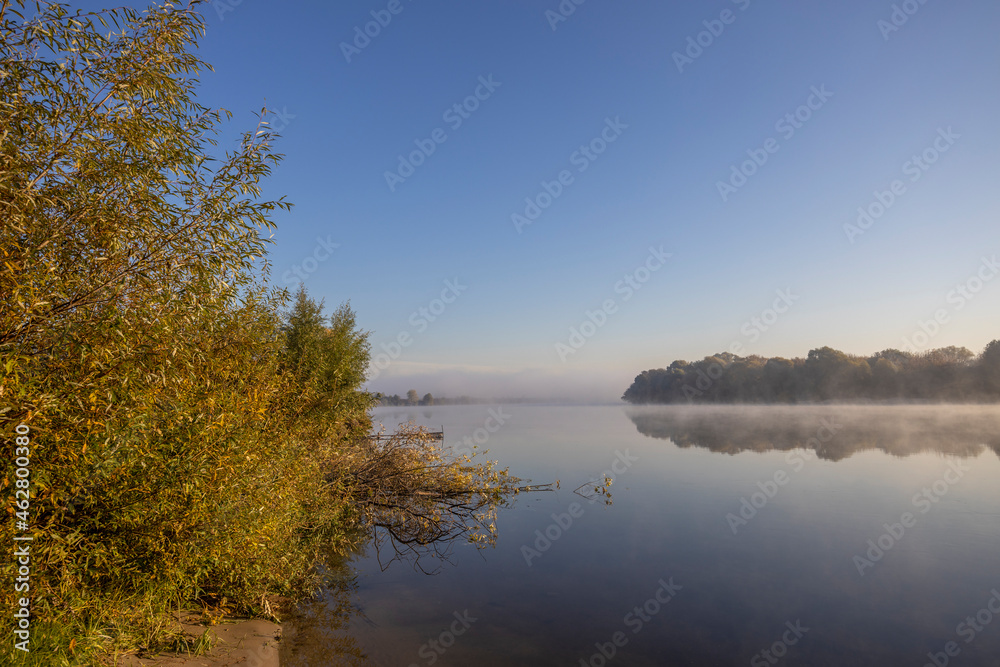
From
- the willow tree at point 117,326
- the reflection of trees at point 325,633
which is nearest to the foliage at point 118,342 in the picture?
the willow tree at point 117,326

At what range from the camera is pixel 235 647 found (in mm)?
6781

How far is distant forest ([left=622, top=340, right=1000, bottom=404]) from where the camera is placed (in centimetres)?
7669

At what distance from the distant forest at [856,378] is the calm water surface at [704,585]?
79.4 m

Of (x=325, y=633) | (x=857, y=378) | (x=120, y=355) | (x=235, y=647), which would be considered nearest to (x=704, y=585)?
(x=325, y=633)

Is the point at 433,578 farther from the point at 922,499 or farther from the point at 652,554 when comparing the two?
the point at 922,499

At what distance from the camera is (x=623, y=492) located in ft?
61.9

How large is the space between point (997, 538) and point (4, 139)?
1969 cm

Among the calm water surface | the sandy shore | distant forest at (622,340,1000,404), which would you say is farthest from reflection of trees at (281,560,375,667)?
distant forest at (622,340,1000,404)

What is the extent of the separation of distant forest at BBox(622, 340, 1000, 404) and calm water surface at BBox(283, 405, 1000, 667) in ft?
260

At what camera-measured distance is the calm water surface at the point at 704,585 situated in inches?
290

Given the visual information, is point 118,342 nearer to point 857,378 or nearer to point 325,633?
point 325,633

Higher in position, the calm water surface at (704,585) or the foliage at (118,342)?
the foliage at (118,342)

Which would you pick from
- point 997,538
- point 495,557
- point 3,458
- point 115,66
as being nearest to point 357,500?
point 495,557

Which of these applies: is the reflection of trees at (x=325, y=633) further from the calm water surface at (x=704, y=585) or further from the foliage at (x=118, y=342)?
the foliage at (x=118, y=342)
